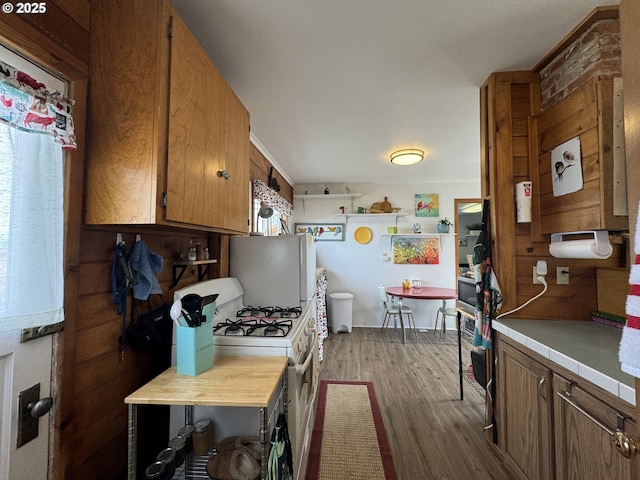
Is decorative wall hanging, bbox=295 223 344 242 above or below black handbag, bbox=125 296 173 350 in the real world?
above

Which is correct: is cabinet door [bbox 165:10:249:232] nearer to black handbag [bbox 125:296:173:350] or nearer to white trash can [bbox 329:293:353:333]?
black handbag [bbox 125:296:173:350]

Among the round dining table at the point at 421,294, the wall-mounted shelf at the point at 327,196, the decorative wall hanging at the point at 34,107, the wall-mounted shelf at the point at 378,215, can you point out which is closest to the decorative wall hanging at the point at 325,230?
the wall-mounted shelf at the point at 378,215

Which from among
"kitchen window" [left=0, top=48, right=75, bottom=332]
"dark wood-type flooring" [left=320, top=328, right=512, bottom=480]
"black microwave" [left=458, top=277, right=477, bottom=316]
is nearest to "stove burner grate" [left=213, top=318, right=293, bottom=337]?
"kitchen window" [left=0, top=48, right=75, bottom=332]

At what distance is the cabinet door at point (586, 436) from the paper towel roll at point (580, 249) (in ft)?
2.15

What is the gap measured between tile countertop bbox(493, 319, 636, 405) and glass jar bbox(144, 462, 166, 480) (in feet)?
5.78

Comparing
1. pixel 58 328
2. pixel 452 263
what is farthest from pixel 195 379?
pixel 452 263

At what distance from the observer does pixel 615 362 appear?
3.42 ft

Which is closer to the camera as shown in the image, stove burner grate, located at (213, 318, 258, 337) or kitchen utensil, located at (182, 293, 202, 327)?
kitchen utensil, located at (182, 293, 202, 327)

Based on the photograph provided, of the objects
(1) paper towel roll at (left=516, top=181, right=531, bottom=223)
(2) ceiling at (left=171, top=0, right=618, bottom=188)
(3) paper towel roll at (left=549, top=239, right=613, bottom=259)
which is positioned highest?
(2) ceiling at (left=171, top=0, right=618, bottom=188)

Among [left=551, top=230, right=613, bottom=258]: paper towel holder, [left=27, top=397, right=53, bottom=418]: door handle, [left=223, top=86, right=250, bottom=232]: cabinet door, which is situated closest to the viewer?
[left=27, top=397, right=53, bottom=418]: door handle

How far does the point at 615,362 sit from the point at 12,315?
6.85ft

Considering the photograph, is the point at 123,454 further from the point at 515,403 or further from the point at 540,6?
the point at 540,6

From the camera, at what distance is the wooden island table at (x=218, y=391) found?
0.98m

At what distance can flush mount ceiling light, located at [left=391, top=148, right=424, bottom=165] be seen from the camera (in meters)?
2.91
